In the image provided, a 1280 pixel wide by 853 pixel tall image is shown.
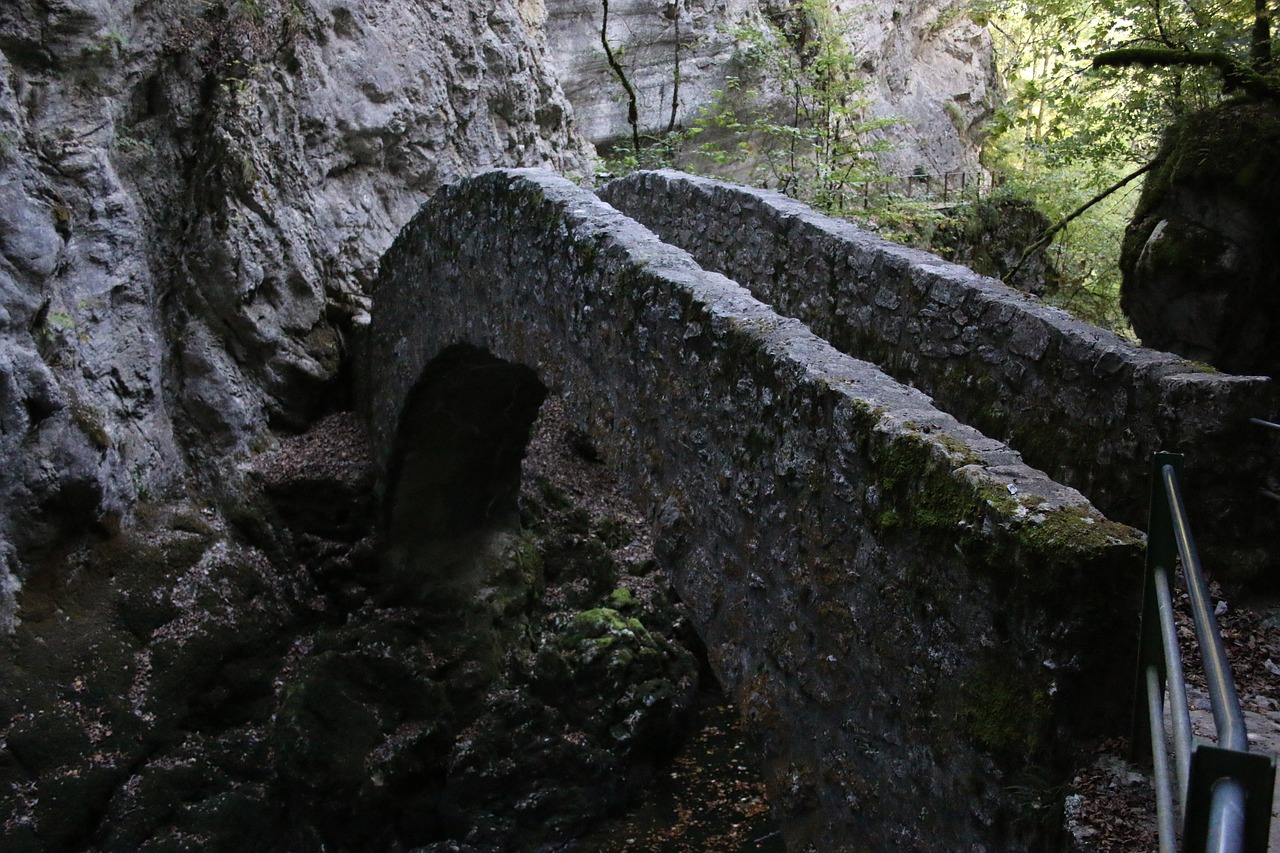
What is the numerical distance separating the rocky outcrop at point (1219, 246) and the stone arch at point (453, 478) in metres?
4.68

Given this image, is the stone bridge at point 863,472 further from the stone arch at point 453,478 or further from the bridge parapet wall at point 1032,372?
the stone arch at point 453,478

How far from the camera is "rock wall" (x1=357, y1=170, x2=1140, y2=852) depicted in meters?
2.24

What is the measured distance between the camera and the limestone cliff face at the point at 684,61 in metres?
14.6

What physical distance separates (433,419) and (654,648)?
2.84 m

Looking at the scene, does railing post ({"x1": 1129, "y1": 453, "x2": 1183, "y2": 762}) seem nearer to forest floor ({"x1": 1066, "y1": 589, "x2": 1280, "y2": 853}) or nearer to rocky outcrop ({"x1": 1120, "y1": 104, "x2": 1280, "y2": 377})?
forest floor ({"x1": 1066, "y1": 589, "x2": 1280, "y2": 853})

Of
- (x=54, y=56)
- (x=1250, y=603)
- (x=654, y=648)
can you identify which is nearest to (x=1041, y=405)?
(x=1250, y=603)

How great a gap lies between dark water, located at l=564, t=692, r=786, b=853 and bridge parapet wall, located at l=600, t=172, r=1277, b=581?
363 cm

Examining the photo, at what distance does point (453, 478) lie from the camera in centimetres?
862

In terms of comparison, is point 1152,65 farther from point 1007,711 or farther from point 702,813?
point 702,813

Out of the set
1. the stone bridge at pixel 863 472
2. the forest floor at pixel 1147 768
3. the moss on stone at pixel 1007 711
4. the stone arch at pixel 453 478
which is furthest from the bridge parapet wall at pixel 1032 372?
the stone arch at pixel 453 478

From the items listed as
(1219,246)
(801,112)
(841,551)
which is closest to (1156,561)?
(841,551)

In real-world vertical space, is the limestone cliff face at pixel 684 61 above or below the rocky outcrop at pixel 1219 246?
above

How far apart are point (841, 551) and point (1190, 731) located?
1.91m

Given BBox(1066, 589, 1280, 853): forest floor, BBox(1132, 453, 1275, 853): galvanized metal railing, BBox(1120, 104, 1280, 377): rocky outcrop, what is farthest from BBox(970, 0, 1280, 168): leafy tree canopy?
BBox(1132, 453, 1275, 853): galvanized metal railing
